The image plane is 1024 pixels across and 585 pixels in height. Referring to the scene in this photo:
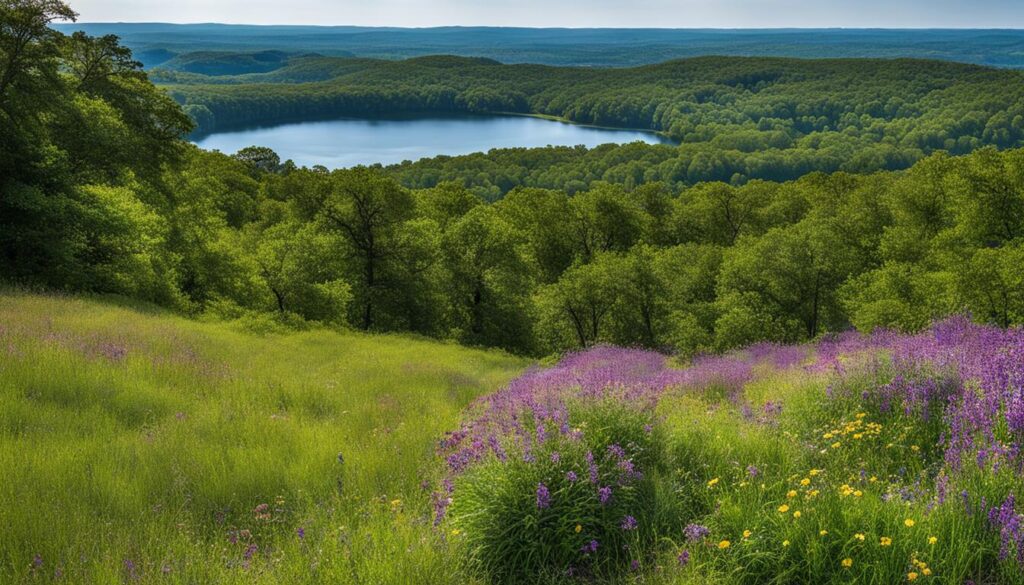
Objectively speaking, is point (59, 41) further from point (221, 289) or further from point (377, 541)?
point (377, 541)

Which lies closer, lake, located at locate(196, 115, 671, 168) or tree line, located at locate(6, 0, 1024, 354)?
tree line, located at locate(6, 0, 1024, 354)

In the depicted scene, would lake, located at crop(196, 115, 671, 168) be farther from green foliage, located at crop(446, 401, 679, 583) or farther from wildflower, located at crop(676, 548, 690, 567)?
wildflower, located at crop(676, 548, 690, 567)

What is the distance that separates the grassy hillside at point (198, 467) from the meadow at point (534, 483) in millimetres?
28

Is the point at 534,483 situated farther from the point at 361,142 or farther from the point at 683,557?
the point at 361,142

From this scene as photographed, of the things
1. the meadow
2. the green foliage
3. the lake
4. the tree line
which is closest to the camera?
the meadow

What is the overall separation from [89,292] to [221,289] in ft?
31.1

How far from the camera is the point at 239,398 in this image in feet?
27.0

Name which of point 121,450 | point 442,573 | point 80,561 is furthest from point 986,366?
point 121,450

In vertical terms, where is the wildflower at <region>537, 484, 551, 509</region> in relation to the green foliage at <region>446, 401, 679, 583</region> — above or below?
above

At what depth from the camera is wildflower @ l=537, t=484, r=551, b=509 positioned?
381 centimetres

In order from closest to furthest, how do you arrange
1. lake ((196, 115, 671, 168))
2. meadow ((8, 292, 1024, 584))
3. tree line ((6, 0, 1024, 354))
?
1. meadow ((8, 292, 1024, 584))
2. tree line ((6, 0, 1024, 354))
3. lake ((196, 115, 671, 168))

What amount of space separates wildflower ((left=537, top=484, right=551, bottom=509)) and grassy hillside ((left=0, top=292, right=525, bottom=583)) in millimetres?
703

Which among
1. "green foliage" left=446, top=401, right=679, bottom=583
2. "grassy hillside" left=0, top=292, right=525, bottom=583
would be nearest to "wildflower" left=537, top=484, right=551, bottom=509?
"green foliage" left=446, top=401, right=679, bottom=583

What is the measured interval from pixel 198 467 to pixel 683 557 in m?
4.13
